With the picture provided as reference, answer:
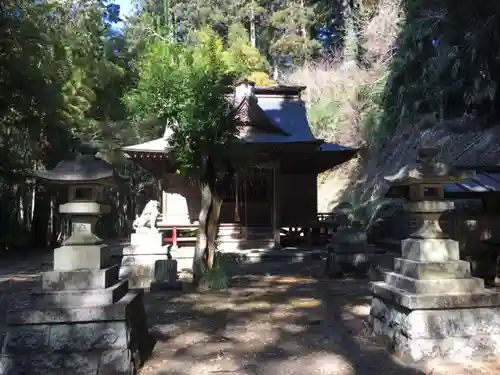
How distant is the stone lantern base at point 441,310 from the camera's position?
4.06m

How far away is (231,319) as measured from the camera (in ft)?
18.8

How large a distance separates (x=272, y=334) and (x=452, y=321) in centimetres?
193

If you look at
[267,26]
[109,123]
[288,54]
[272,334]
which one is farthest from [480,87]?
[267,26]

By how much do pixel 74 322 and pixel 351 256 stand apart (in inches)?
251

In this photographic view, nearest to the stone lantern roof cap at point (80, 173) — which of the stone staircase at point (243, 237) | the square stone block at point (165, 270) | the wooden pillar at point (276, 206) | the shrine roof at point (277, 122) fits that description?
the square stone block at point (165, 270)

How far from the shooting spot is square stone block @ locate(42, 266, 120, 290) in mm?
4023

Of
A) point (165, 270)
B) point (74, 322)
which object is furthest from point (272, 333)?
point (165, 270)

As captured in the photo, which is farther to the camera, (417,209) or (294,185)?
(294,185)

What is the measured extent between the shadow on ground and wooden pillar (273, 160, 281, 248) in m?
5.20

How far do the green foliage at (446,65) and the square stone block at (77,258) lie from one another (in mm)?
8136

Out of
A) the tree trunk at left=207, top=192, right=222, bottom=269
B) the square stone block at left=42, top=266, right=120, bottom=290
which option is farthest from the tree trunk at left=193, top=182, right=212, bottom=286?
the square stone block at left=42, top=266, right=120, bottom=290

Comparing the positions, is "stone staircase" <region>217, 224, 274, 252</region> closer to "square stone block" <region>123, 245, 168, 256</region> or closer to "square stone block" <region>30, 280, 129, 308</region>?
"square stone block" <region>123, 245, 168, 256</region>

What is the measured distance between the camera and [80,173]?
167 inches

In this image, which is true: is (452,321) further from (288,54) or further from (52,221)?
(288,54)
